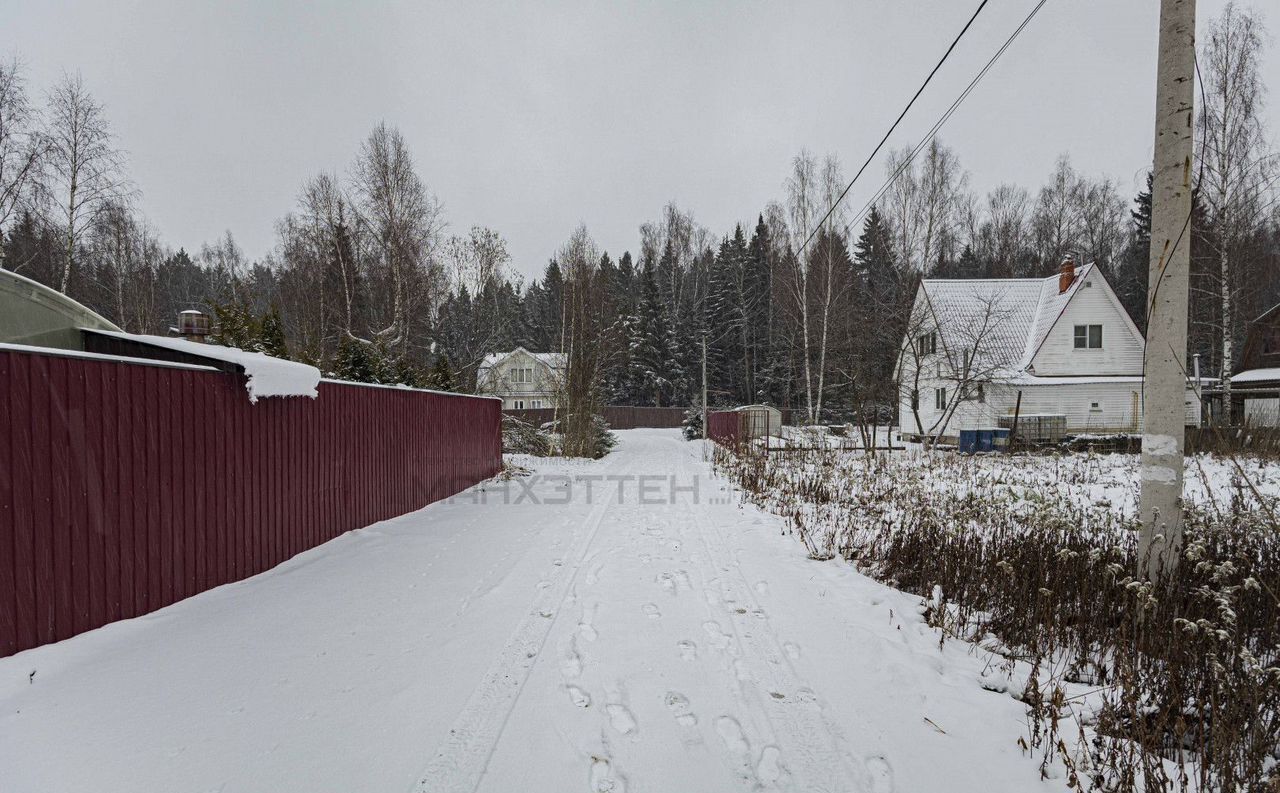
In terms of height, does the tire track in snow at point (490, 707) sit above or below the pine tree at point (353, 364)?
below

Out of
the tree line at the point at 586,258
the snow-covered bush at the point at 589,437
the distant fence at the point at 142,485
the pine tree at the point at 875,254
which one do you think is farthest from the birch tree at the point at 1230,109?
the distant fence at the point at 142,485

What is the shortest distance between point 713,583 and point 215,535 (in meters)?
3.95

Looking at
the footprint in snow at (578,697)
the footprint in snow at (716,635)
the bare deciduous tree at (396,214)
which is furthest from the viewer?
the bare deciduous tree at (396,214)

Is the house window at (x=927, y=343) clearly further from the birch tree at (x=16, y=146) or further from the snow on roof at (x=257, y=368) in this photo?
the birch tree at (x=16, y=146)

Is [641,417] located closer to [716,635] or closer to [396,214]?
[396,214]

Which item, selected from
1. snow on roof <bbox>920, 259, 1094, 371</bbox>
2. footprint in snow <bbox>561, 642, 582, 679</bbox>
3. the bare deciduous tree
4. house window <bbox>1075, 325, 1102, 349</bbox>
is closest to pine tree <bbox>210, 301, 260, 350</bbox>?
the bare deciduous tree

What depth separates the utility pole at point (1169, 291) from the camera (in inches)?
129

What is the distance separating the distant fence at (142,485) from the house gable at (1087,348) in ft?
78.2

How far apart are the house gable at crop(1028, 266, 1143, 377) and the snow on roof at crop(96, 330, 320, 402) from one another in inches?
935

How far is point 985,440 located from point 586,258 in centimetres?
1506

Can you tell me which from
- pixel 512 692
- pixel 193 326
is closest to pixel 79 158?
pixel 193 326

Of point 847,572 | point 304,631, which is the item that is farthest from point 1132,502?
point 304,631

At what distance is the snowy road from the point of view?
2070mm

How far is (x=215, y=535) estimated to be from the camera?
382 centimetres
